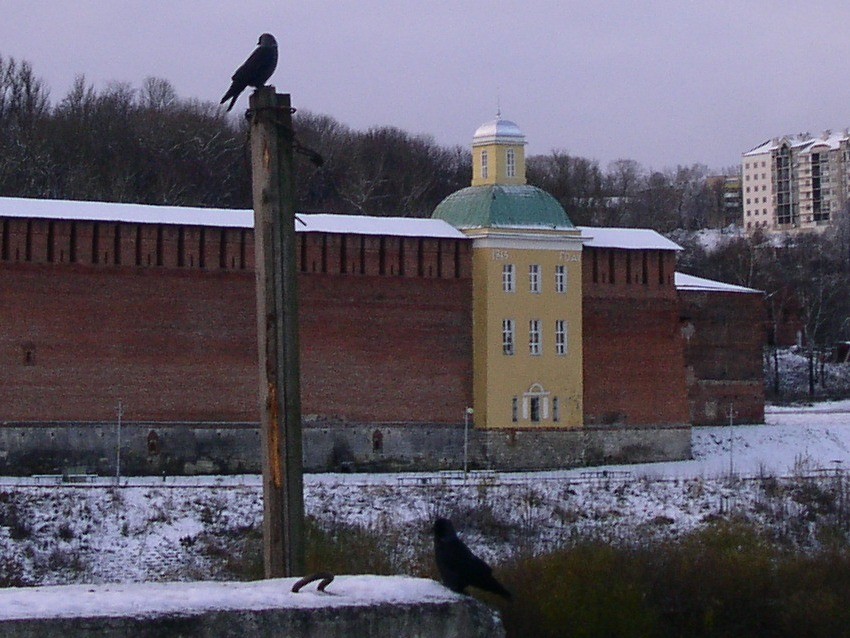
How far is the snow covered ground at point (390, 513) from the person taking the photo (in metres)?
24.5

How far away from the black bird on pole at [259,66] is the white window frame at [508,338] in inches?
949

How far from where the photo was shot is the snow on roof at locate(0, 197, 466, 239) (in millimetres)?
29719

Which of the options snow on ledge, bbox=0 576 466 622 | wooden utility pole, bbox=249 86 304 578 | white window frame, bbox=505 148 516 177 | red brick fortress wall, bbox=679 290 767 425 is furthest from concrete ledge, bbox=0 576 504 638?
red brick fortress wall, bbox=679 290 767 425

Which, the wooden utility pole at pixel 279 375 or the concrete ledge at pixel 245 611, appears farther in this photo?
the wooden utility pole at pixel 279 375

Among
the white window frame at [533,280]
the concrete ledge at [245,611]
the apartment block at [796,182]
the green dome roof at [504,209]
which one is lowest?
the concrete ledge at [245,611]

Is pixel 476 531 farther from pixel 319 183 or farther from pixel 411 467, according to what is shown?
pixel 319 183

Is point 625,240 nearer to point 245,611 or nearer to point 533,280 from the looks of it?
point 533,280

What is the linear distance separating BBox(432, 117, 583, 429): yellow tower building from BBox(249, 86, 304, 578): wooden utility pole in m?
24.6

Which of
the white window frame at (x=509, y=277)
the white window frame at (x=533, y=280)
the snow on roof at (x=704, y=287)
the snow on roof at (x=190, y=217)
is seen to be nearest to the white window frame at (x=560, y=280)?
the white window frame at (x=533, y=280)

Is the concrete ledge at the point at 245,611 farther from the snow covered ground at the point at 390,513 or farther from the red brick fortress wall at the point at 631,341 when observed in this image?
the red brick fortress wall at the point at 631,341

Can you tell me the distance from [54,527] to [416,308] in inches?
354

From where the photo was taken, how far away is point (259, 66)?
27.2 feet

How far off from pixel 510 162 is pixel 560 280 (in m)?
2.87

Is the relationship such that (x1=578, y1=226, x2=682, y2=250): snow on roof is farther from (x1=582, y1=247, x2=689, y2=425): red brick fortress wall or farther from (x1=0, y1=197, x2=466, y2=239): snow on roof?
(x1=0, y1=197, x2=466, y2=239): snow on roof
